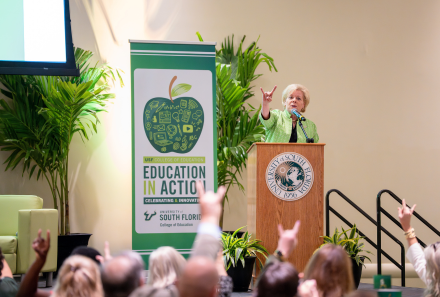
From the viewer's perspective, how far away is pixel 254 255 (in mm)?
3631

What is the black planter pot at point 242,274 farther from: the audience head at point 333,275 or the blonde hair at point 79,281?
the blonde hair at point 79,281

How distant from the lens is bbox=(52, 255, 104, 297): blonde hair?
4.81ft

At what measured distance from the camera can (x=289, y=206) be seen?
3.49 meters

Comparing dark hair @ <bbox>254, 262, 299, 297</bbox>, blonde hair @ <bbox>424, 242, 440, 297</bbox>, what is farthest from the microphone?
dark hair @ <bbox>254, 262, 299, 297</bbox>

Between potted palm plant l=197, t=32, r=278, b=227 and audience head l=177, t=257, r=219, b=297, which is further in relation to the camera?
potted palm plant l=197, t=32, r=278, b=227

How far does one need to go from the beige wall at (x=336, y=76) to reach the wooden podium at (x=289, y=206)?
6.88 ft

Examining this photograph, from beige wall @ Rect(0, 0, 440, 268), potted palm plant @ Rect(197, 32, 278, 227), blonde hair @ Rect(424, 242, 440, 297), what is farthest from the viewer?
beige wall @ Rect(0, 0, 440, 268)

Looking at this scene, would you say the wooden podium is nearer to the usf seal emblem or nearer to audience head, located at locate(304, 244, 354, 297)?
the usf seal emblem

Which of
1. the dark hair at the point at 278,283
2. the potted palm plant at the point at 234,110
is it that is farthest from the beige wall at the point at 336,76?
the dark hair at the point at 278,283

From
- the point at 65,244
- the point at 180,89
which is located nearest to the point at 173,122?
the point at 180,89

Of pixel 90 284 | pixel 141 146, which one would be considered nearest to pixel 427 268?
pixel 90 284

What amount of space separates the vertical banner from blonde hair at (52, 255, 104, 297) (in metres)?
2.28

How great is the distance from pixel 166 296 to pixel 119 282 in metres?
0.23

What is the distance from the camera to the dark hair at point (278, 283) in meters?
1.37
